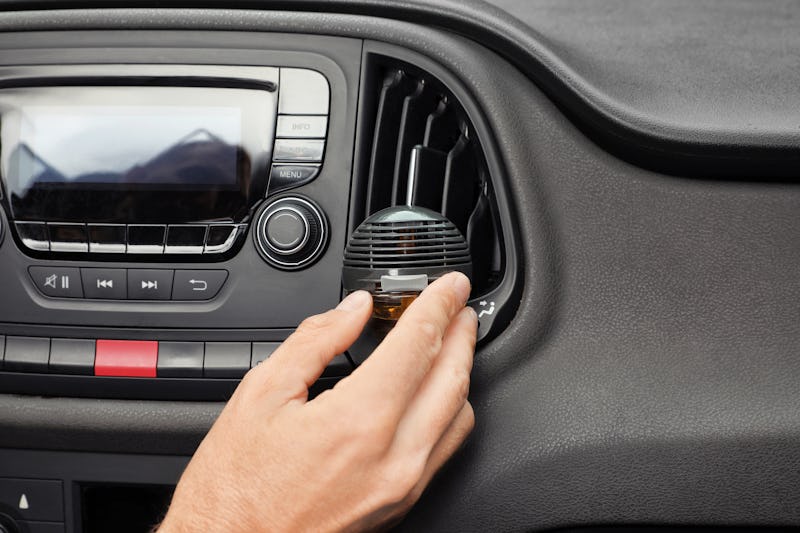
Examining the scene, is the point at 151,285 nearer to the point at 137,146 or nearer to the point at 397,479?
the point at 137,146

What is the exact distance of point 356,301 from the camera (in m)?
0.61

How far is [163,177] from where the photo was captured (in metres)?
0.74

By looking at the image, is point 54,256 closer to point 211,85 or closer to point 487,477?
point 211,85

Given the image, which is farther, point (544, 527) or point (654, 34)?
point (654, 34)

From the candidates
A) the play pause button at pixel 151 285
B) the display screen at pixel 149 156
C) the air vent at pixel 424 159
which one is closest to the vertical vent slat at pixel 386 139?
the air vent at pixel 424 159

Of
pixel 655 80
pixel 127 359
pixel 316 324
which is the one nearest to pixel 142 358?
pixel 127 359

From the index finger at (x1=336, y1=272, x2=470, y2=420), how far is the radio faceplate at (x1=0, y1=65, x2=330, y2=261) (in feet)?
0.71

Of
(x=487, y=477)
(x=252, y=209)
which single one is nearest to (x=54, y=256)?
(x=252, y=209)

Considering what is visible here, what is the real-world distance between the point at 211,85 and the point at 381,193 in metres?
0.20

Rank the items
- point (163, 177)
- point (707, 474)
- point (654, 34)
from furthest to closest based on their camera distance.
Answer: point (654, 34)
point (163, 177)
point (707, 474)

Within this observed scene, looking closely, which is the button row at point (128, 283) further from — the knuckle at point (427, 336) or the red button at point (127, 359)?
the knuckle at point (427, 336)

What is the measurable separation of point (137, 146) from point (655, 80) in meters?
0.53

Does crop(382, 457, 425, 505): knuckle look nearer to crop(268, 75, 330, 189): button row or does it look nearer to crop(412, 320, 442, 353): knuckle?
crop(412, 320, 442, 353): knuckle

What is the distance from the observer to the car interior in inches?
25.5
